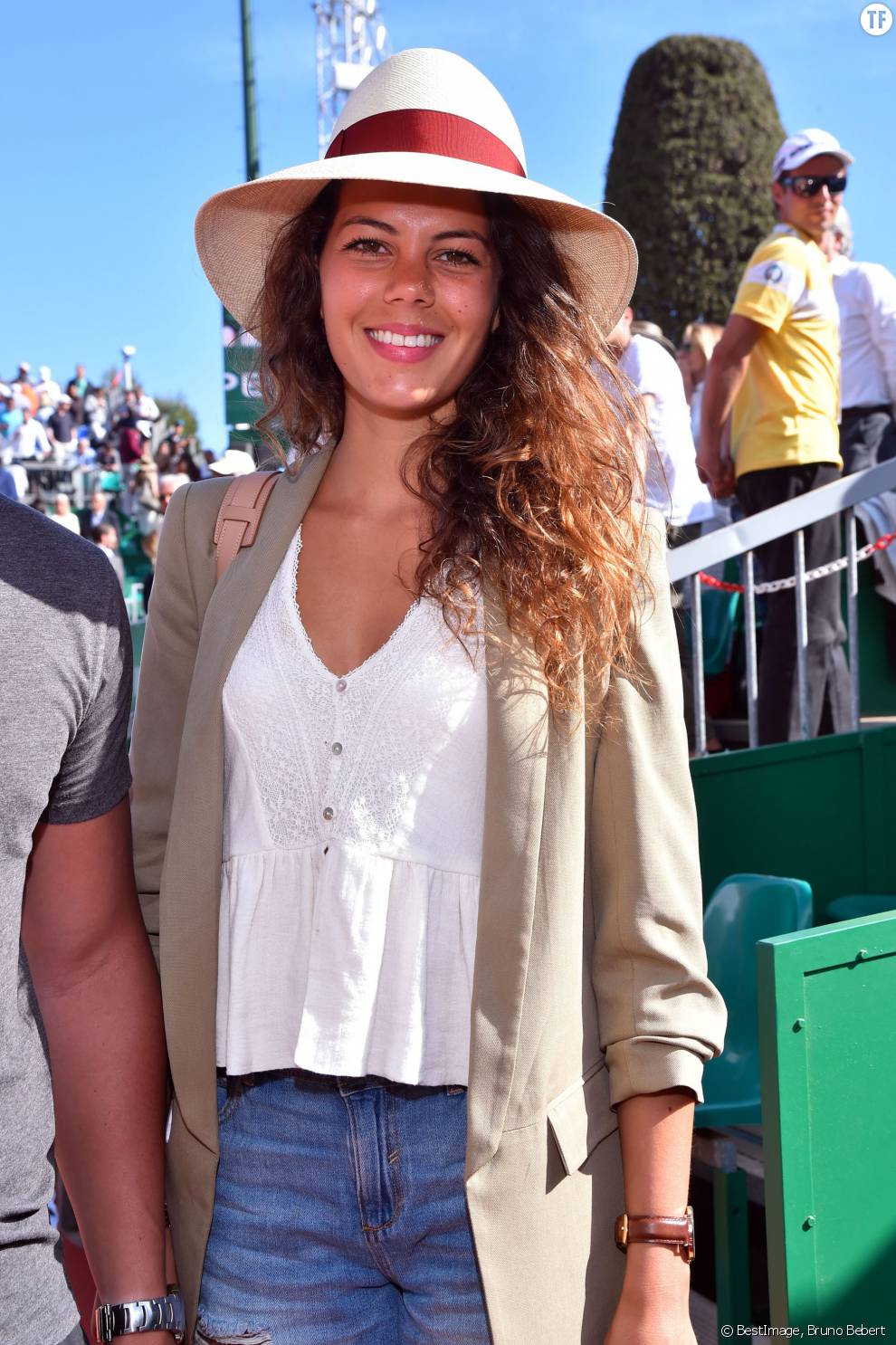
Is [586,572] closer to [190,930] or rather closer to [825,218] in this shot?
[190,930]

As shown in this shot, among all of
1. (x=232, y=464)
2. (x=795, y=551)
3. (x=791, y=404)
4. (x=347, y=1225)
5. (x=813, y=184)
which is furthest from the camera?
(x=232, y=464)

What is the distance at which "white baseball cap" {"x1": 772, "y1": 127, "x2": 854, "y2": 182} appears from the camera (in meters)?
5.81

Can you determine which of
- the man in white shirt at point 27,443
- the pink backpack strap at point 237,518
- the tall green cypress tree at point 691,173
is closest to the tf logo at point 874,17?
the pink backpack strap at point 237,518

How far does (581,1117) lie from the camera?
5.77 feet

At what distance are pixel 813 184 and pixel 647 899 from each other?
4.75 m

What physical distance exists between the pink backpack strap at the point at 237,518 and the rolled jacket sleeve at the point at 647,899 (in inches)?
23.2

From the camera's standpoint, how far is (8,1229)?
1.39 m

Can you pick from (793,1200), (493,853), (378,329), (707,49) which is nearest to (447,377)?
(378,329)

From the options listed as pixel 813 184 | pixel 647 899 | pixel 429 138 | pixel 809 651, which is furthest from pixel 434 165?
pixel 813 184

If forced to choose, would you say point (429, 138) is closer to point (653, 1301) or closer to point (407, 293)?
point (407, 293)

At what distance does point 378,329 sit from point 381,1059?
1021 millimetres

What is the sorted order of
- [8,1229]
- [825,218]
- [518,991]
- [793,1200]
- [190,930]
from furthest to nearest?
[825,218] → [793,1200] → [190,930] → [518,991] → [8,1229]

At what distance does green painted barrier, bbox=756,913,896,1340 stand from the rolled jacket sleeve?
1.71 feet

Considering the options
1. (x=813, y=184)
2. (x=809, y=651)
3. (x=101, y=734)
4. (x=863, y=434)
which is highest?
(x=813, y=184)
